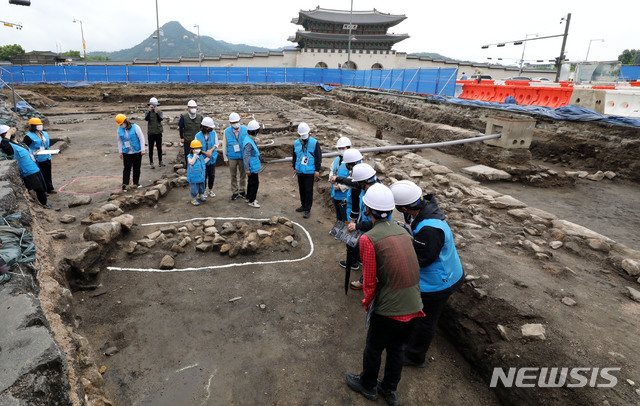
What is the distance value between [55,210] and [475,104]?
582 inches

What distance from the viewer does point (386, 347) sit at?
9.79ft

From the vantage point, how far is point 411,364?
3562 mm

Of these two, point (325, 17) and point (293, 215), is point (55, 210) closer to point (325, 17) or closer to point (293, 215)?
point (293, 215)

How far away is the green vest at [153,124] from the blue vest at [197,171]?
2.87 metres

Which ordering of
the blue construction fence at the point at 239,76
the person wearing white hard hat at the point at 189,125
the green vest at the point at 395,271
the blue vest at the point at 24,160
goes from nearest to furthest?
the green vest at the point at 395,271
the blue vest at the point at 24,160
the person wearing white hard hat at the point at 189,125
the blue construction fence at the point at 239,76


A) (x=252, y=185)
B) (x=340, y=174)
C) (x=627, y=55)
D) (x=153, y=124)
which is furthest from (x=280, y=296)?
(x=627, y=55)

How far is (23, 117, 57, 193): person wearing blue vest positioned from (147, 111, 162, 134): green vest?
228 centimetres

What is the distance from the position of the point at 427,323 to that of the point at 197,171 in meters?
5.43

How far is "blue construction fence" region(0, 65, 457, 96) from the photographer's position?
79.8 ft

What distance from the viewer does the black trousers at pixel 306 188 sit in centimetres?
668

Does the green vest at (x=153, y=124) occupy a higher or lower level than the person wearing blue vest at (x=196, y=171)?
higher

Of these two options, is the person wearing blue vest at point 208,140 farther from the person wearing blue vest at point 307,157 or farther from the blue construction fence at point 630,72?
the blue construction fence at point 630,72

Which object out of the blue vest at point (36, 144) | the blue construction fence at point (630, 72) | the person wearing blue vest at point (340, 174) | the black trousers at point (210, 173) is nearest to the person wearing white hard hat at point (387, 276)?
the person wearing blue vest at point (340, 174)

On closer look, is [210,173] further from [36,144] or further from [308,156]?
[36,144]
